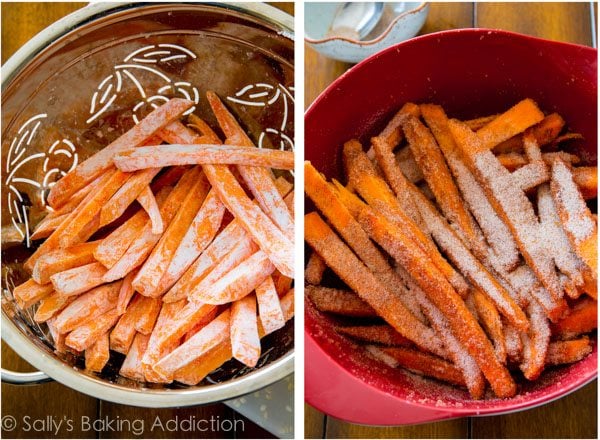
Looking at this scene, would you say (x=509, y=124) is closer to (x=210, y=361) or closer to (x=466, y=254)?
(x=466, y=254)

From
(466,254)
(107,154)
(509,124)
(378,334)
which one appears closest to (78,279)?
(107,154)

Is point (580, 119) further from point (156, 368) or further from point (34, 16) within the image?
point (34, 16)

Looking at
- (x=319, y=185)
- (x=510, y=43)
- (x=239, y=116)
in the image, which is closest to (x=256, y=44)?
(x=239, y=116)

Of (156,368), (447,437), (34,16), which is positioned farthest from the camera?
(34,16)

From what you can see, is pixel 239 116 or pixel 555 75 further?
pixel 239 116

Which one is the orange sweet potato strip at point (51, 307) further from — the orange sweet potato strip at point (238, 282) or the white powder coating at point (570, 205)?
the white powder coating at point (570, 205)

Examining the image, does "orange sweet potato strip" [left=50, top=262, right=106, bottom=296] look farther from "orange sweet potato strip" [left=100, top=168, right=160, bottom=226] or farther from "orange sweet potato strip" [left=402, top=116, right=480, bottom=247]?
"orange sweet potato strip" [left=402, top=116, right=480, bottom=247]

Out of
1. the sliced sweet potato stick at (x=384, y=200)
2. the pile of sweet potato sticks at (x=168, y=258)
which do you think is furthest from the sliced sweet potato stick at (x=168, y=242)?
the sliced sweet potato stick at (x=384, y=200)
